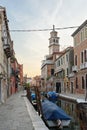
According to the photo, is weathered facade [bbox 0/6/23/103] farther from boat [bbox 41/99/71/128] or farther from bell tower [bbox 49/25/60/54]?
bell tower [bbox 49/25/60/54]

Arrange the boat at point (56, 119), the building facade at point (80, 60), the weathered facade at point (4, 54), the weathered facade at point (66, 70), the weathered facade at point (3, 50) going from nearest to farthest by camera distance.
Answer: the boat at point (56, 119) < the weathered facade at point (3, 50) < the weathered facade at point (4, 54) < the building facade at point (80, 60) < the weathered facade at point (66, 70)

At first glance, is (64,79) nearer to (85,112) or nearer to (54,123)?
(54,123)

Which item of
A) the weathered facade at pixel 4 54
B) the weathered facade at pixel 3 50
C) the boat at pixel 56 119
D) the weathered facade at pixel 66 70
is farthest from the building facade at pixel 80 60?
the boat at pixel 56 119

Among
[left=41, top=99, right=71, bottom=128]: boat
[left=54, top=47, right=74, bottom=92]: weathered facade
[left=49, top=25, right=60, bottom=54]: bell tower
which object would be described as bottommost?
[left=41, top=99, right=71, bottom=128]: boat

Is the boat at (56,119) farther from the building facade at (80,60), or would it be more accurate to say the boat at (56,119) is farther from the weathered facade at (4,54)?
the building facade at (80,60)

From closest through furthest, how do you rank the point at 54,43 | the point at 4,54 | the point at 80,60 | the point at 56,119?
the point at 56,119, the point at 4,54, the point at 80,60, the point at 54,43

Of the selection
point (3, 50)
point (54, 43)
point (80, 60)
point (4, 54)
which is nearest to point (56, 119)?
point (3, 50)

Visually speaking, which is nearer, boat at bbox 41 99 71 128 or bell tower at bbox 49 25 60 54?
boat at bbox 41 99 71 128

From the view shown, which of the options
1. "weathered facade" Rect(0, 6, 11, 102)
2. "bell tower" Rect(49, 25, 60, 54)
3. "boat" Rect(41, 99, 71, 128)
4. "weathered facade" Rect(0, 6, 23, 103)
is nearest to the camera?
"boat" Rect(41, 99, 71, 128)

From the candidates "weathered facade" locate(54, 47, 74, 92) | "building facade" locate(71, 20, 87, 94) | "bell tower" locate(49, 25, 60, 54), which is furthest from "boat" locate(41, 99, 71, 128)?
"bell tower" locate(49, 25, 60, 54)

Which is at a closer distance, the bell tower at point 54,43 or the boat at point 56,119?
the boat at point 56,119

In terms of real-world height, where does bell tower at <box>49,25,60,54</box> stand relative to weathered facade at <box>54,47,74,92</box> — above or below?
above

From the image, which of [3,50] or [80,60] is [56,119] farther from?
[80,60]

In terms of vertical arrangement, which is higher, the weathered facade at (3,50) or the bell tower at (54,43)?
the bell tower at (54,43)
